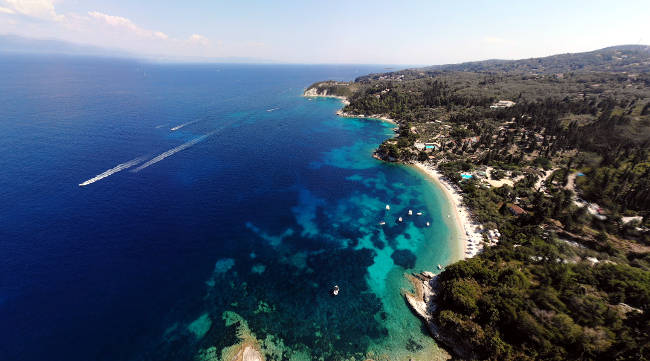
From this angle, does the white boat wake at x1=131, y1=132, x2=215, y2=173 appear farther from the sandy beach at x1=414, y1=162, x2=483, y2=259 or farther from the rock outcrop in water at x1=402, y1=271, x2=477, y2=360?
the sandy beach at x1=414, y1=162, x2=483, y2=259

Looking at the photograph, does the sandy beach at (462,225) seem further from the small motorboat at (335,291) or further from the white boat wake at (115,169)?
the white boat wake at (115,169)

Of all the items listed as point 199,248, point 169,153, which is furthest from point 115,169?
point 199,248

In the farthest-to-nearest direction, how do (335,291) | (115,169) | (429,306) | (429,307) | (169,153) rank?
1. (169,153)
2. (115,169)
3. (335,291)
4. (429,306)
5. (429,307)

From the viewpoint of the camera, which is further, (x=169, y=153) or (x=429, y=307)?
(x=169, y=153)

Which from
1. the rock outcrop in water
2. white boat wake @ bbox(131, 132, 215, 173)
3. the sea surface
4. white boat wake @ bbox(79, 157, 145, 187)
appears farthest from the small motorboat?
white boat wake @ bbox(79, 157, 145, 187)

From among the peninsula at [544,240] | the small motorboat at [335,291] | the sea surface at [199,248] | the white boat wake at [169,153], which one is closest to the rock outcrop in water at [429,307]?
the peninsula at [544,240]

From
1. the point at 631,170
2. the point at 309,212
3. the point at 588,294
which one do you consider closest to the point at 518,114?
the point at 631,170

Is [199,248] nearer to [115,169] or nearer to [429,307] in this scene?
[429,307]
